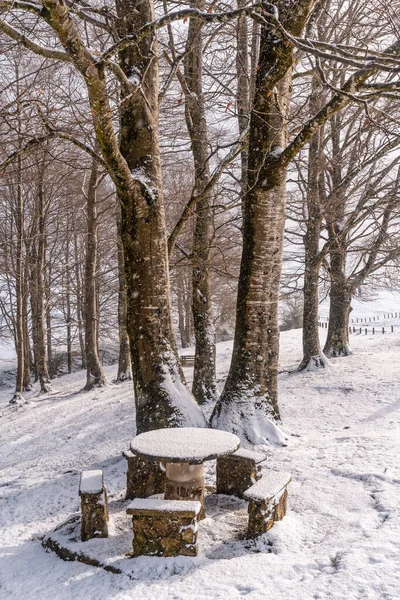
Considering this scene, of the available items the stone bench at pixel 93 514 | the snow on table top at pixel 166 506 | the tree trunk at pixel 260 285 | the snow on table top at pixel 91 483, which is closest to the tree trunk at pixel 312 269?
the tree trunk at pixel 260 285

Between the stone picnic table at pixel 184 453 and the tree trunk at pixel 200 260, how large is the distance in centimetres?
501

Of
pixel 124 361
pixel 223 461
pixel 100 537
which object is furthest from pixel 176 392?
pixel 124 361

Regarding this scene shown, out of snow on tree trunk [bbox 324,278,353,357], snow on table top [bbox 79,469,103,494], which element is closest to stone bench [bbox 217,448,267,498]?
snow on table top [bbox 79,469,103,494]

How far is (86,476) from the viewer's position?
4.54 metres

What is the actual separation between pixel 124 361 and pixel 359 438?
10.8 meters

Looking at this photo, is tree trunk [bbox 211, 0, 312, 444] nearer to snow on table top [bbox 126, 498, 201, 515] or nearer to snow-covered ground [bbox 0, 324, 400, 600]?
snow-covered ground [bbox 0, 324, 400, 600]

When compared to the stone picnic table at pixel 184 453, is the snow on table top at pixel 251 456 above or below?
below

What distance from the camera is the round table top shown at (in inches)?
152

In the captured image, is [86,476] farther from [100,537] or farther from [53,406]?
[53,406]

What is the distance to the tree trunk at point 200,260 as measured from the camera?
9.55 metres

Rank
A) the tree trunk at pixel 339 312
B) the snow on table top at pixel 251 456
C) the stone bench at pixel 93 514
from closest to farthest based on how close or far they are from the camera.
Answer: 1. the stone bench at pixel 93 514
2. the snow on table top at pixel 251 456
3. the tree trunk at pixel 339 312

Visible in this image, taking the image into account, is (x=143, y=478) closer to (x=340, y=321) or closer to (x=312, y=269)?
(x=312, y=269)

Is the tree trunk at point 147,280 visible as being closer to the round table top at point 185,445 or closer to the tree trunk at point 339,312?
the round table top at point 185,445

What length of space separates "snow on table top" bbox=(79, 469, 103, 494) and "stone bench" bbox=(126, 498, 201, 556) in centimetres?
64
